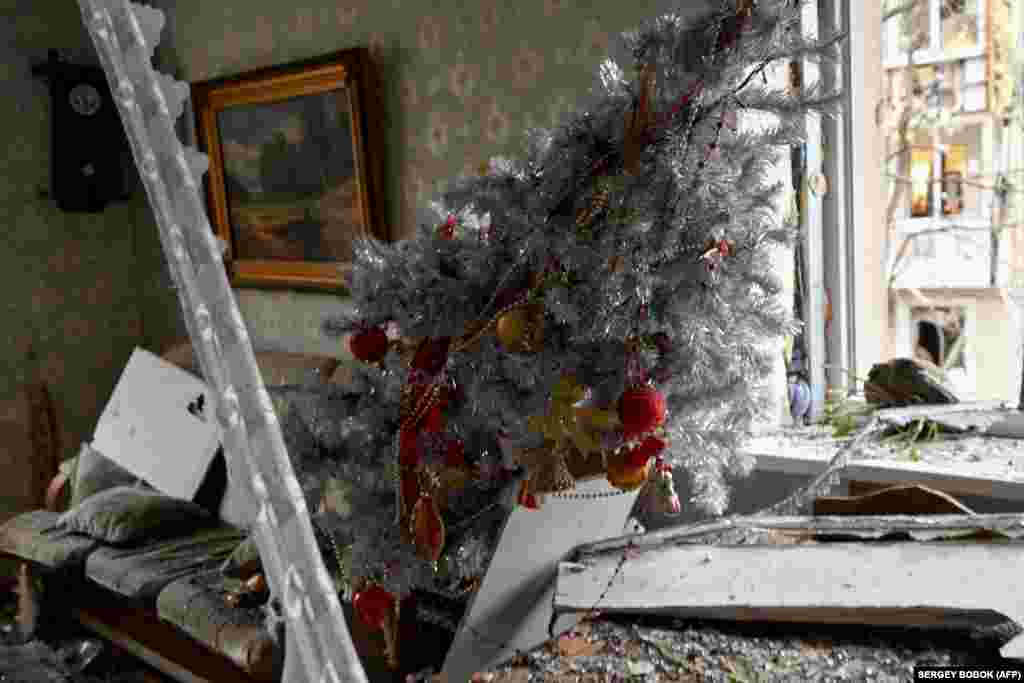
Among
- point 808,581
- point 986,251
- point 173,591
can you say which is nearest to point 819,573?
point 808,581

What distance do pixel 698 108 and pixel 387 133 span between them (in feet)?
6.73

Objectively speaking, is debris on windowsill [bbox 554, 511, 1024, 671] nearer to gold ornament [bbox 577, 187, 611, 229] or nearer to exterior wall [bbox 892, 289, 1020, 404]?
gold ornament [bbox 577, 187, 611, 229]

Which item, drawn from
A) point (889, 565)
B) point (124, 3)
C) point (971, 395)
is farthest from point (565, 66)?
point (124, 3)

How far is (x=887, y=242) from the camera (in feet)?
7.55

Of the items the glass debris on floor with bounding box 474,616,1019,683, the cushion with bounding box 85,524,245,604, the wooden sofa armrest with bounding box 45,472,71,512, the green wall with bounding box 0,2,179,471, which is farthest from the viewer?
the green wall with bounding box 0,2,179,471

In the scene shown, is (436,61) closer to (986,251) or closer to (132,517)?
(986,251)

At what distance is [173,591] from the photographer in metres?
2.56

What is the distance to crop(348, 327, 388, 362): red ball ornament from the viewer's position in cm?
127

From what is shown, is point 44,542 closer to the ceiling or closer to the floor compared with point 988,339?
closer to the floor

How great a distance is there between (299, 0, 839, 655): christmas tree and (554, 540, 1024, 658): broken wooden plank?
12 cm

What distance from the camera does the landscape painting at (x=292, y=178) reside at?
3.08 meters

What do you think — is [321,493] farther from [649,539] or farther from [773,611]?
[773,611]

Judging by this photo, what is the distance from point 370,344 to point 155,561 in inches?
73.6

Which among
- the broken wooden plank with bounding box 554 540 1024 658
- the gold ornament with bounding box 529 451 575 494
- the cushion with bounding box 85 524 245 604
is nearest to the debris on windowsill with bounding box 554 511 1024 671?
the broken wooden plank with bounding box 554 540 1024 658
